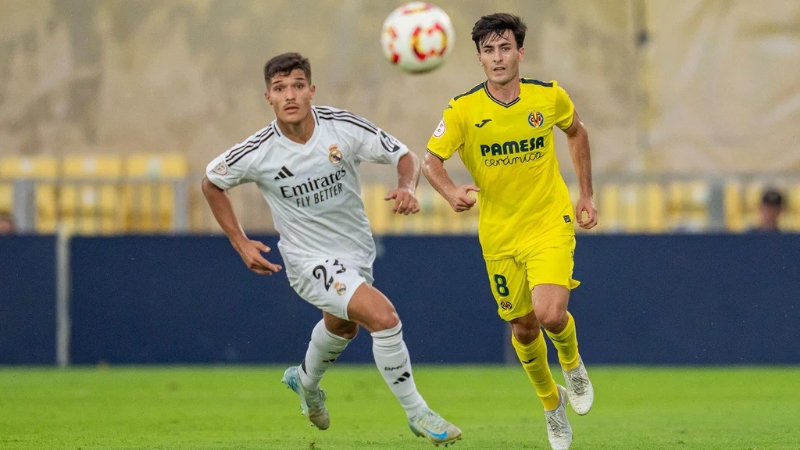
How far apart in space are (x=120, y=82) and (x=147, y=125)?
85cm

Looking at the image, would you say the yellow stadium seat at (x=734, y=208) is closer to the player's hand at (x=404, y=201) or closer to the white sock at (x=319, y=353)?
the white sock at (x=319, y=353)

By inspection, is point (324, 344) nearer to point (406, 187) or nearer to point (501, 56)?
point (406, 187)

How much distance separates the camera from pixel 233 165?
7395mm

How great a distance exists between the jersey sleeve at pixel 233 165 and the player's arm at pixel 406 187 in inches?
32.0

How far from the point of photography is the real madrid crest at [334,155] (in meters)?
7.34

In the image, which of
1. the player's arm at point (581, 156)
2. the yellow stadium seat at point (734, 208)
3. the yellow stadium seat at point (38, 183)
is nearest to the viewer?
the player's arm at point (581, 156)

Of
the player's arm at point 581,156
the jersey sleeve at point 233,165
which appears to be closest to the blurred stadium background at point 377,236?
the player's arm at point 581,156

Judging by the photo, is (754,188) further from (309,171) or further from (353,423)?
(309,171)

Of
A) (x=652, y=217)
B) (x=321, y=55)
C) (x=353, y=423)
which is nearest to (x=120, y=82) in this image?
(x=321, y=55)

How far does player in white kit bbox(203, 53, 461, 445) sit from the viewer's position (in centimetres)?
716

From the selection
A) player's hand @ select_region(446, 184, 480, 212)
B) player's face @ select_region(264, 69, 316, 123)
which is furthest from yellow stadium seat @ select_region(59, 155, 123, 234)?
player's hand @ select_region(446, 184, 480, 212)

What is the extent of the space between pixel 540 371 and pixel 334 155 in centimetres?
167

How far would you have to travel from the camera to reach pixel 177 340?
46.1 ft

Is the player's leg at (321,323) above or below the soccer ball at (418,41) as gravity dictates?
below
